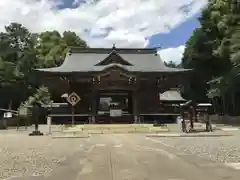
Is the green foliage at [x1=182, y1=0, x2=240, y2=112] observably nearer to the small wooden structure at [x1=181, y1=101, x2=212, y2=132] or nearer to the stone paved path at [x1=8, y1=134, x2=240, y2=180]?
the small wooden structure at [x1=181, y1=101, x2=212, y2=132]

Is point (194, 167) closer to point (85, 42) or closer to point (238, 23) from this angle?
point (238, 23)

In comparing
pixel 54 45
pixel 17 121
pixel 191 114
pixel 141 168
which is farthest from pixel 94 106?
pixel 141 168

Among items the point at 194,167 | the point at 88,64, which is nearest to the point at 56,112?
the point at 88,64

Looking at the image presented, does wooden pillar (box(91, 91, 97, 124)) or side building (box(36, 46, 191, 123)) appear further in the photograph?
side building (box(36, 46, 191, 123))

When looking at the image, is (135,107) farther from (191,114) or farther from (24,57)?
(24,57)

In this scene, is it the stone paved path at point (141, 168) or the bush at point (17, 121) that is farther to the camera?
the bush at point (17, 121)

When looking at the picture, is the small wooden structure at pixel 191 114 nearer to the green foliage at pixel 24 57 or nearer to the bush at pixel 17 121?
the bush at pixel 17 121

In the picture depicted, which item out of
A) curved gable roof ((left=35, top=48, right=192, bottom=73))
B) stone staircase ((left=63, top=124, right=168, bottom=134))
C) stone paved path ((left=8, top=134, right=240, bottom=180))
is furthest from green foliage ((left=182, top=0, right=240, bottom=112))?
stone paved path ((left=8, top=134, right=240, bottom=180))

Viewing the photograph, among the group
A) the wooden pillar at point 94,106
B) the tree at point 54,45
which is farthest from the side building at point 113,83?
the tree at point 54,45

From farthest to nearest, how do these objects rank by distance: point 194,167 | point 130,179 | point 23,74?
point 23,74
point 194,167
point 130,179

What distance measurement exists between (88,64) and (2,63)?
11160mm

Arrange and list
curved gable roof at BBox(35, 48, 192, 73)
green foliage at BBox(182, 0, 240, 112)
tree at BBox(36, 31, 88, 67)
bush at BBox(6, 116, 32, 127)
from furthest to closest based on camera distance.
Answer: tree at BBox(36, 31, 88, 67) → curved gable roof at BBox(35, 48, 192, 73) → bush at BBox(6, 116, 32, 127) → green foliage at BBox(182, 0, 240, 112)

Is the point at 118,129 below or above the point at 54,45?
below

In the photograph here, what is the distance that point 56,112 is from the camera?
1571 inches
